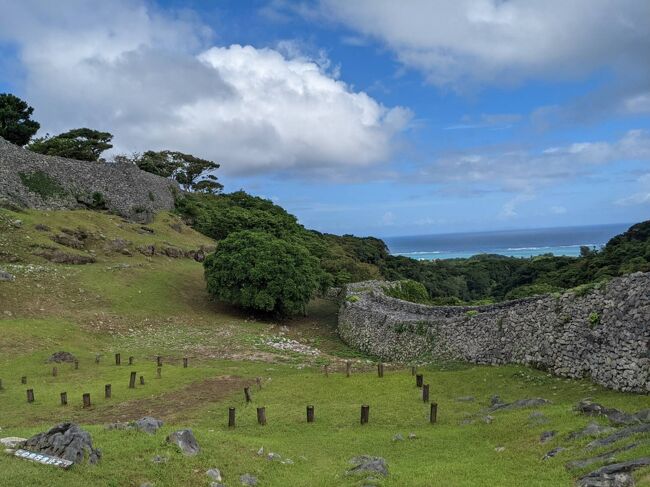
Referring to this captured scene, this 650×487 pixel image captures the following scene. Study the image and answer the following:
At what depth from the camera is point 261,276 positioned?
3725 centimetres

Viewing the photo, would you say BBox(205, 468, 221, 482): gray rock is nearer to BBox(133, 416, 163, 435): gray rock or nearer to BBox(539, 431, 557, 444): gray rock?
BBox(133, 416, 163, 435): gray rock

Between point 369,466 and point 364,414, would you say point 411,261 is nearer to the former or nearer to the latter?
point 364,414

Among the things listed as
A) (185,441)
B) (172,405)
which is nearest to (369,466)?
(185,441)

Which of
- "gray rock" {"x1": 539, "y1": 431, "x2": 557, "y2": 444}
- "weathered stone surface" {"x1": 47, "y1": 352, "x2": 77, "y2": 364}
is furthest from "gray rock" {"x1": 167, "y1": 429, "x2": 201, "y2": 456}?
"weathered stone surface" {"x1": 47, "y1": 352, "x2": 77, "y2": 364}

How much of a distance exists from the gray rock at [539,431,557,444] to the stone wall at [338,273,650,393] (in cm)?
488

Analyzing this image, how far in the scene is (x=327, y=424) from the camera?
49.7ft

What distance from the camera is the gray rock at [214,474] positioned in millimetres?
9938

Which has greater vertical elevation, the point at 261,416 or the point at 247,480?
the point at 247,480

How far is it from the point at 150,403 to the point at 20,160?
1673 inches

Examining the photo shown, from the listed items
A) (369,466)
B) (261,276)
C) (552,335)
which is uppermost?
(261,276)

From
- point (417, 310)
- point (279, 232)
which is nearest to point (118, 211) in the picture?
point (279, 232)

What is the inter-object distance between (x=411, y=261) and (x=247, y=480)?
8911 centimetres

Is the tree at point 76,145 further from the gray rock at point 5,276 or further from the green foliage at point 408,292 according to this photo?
the green foliage at point 408,292

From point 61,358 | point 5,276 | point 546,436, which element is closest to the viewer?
point 546,436
